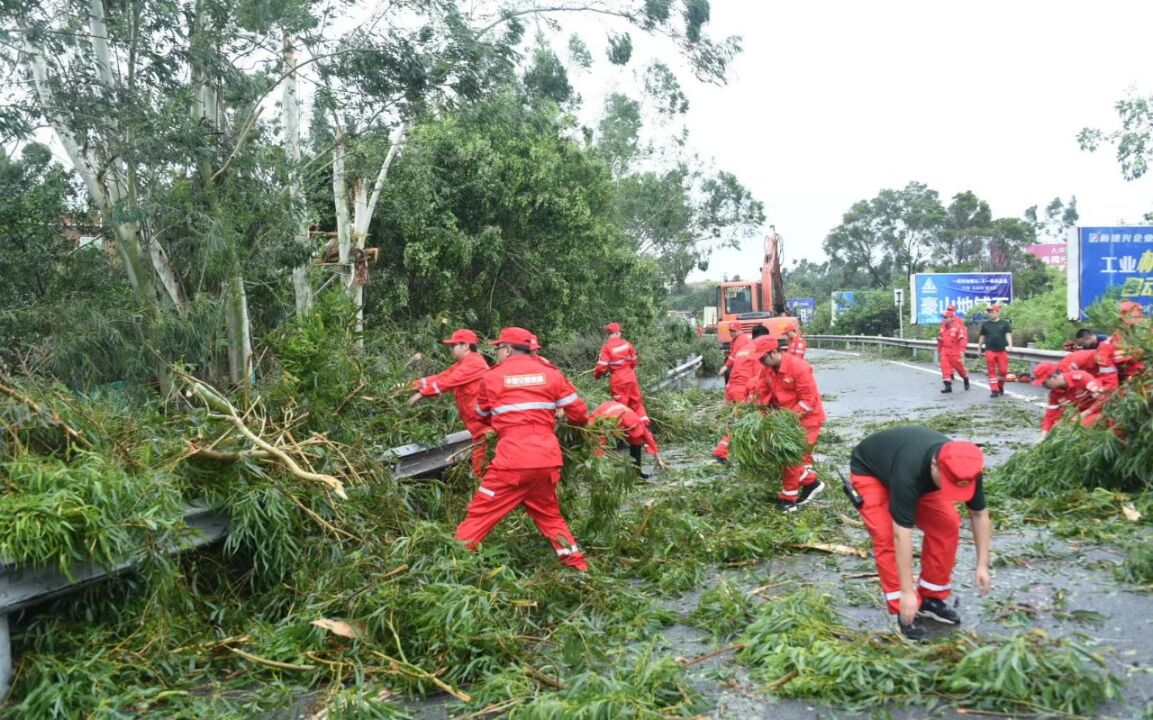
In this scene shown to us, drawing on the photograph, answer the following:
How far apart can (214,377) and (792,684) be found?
9.29 metres

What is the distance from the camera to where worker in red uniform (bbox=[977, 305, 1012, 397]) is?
56.9ft

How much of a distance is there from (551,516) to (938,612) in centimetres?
238

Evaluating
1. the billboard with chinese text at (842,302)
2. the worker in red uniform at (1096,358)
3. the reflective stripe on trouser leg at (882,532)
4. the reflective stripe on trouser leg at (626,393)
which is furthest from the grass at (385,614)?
the billboard with chinese text at (842,302)

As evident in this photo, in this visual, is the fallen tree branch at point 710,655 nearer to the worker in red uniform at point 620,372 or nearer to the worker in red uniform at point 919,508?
the worker in red uniform at point 919,508

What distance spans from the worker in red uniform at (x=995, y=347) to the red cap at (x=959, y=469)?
13935 millimetres

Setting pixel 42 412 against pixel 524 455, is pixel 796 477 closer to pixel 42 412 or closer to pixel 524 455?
pixel 524 455

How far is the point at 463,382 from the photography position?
8.04 metres

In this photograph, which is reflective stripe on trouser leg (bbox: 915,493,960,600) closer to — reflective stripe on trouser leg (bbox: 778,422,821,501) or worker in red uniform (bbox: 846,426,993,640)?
worker in red uniform (bbox: 846,426,993,640)

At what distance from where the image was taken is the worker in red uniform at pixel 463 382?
7.86 m

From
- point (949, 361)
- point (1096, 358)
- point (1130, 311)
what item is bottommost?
point (949, 361)

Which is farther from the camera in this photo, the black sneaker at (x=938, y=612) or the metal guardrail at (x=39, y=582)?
the black sneaker at (x=938, y=612)

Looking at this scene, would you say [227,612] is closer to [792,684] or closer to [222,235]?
[792,684]

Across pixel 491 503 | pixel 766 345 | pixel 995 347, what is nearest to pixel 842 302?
pixel 995 347

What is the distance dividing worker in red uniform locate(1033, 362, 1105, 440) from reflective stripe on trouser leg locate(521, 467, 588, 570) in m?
5.01
